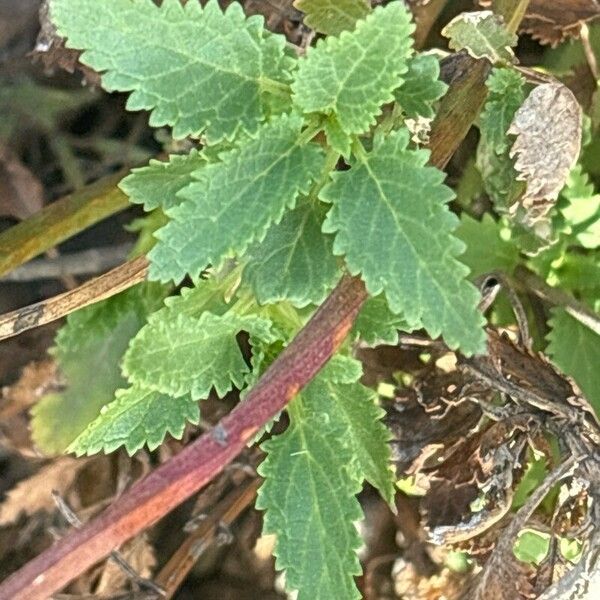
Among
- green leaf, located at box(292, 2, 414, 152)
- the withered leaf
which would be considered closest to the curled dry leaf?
green leaf, located at box(292, 2, 414, 152)

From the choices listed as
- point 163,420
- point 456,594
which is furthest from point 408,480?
point 163,420

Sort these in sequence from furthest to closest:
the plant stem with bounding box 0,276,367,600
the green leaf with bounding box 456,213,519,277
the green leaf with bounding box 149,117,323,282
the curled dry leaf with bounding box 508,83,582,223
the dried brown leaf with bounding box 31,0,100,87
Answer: the green leaf with bounding box 456,213,519,277
the dried brown leaf with bounding box 31,0,100,87
the curled dry leaf with bounding box 508,83,582,223
the green leaf with bounding box 149,117,323,282
the plant stem with bounding box 0,276,367,600

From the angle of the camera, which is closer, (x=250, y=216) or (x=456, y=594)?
(x=250, y=216)

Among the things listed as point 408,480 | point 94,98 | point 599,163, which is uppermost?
point 599,163

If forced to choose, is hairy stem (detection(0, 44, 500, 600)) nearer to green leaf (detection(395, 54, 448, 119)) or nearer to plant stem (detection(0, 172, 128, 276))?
green leaf (detection(395, 54, 448, 119))

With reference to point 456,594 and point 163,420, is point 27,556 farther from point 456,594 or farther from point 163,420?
point 163,420

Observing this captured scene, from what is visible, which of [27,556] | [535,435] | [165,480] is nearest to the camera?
[165,480]

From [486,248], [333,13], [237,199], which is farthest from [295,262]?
[486,248]
